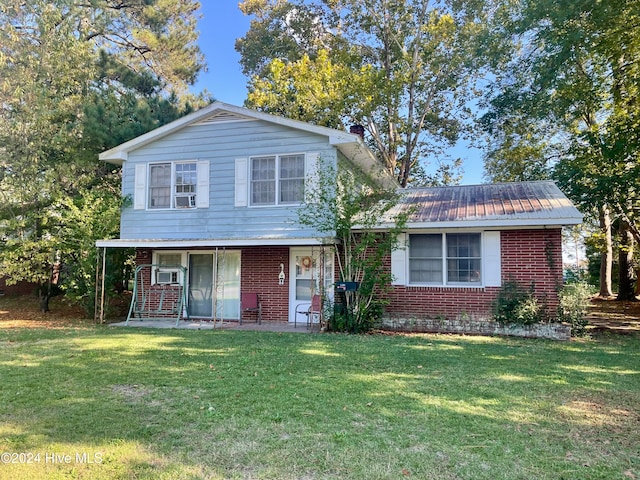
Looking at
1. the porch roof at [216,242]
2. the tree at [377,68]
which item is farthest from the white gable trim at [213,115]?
the tree at [377,68]

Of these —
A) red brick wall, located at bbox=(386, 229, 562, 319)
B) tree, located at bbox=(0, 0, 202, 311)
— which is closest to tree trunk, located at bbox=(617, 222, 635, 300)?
red brick wall, located at bbox=(386, 229, 562, 319)

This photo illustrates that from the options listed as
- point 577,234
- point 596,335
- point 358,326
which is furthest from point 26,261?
point 577,234

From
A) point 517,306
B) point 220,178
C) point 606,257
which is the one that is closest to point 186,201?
point 220,178

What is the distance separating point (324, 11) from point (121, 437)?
2518 centimetres

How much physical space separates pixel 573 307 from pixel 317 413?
8125mm

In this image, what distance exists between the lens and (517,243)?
1020 centimetres

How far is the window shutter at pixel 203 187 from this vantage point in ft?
40.4

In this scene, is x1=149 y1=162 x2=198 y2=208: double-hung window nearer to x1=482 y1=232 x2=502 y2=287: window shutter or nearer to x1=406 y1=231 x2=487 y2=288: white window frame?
x1=406 y1=231 x2=487 y2=288: white window frame

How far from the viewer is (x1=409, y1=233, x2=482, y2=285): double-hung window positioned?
10617 mm

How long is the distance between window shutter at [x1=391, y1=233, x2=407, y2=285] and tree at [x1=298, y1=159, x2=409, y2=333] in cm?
23

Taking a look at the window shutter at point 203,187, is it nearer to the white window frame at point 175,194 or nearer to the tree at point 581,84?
the white window frame at point 175,194

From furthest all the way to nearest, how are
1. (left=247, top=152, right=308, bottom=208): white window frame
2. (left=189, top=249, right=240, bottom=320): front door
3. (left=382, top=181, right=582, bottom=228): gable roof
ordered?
(left=189, top=249, right=240, bottom=320): front door
(left=247, top=152, right=308, bottom=208): white window frame
(left=382, top=181, right=582, bottom=228): gable roof

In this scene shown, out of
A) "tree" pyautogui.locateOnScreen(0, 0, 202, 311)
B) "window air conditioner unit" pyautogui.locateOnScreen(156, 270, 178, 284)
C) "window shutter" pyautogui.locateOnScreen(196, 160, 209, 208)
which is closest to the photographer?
"window shutter" pyautogui.locateOnScreen(196, 160, 209, 208)

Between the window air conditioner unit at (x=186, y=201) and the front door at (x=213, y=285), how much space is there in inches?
56.3
